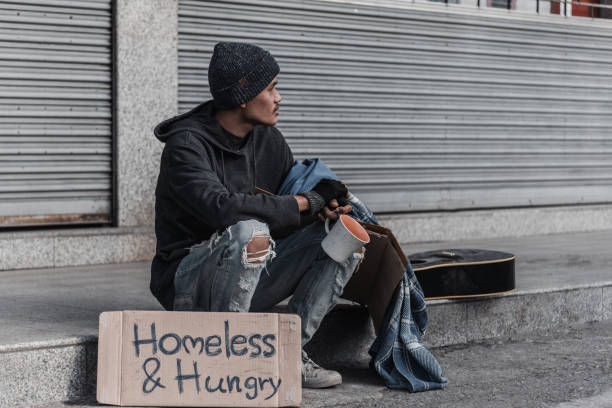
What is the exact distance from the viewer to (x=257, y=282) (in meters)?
3.60

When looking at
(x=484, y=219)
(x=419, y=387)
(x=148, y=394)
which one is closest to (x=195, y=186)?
(x=148, y=394)

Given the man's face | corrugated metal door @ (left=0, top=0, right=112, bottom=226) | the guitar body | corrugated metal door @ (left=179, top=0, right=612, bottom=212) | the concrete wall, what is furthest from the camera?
corrugated metal door @ (left=179, top=0, right=612, bottom=212)

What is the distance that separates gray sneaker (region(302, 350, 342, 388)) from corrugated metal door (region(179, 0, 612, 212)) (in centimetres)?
310

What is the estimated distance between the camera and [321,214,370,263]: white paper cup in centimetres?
354

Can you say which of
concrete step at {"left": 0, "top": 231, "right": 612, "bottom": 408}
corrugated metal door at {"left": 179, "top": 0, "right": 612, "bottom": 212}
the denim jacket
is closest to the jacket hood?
the denim jacket

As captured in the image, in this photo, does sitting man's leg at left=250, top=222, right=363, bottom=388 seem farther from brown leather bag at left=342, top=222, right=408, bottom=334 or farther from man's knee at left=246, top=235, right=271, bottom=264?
man's knee at left=246, top=235, right=271, bottom=264

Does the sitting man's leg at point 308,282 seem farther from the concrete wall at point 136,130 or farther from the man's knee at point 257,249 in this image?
the concrete wall at point 136,130

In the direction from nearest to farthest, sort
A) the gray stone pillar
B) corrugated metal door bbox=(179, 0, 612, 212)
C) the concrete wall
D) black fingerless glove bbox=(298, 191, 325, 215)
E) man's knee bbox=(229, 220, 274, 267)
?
A: man's knee bbox=(229, 220, 274, 267) < black fingerless glove bbox=(298, 191, 325, 215) < the concrete wall < the gray stone pillar < corrugated metal door bbox=(179, 0, 612, 212)

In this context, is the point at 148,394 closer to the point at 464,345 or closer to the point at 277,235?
the point at 277,235

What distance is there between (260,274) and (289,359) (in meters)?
0.42

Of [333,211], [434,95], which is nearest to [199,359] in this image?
[333,211]

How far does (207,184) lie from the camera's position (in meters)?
3.55

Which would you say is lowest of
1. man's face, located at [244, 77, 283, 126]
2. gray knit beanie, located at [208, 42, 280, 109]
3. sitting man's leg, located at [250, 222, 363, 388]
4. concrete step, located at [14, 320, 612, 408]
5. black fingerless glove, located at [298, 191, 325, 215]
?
concrete step, located at [14, 320, 612, 408]

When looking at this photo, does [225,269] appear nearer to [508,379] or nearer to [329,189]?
[329,189]
